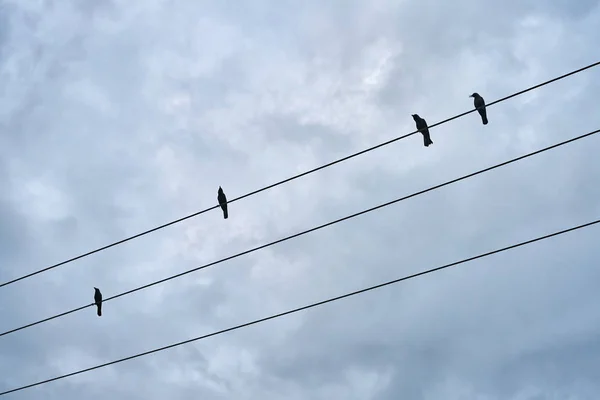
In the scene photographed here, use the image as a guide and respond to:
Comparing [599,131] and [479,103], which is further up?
[479,103]

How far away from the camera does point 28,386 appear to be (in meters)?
17.4

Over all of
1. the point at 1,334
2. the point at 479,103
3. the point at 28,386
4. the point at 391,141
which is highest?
the point at 479,103

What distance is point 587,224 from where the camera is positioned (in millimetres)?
13086

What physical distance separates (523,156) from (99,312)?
47.6ft

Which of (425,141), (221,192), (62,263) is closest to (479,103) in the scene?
(425,141)

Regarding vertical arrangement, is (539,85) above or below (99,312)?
above

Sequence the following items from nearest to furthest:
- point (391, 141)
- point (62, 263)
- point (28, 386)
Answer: point (391, 141) < point (62, 263) < point (28, 386)

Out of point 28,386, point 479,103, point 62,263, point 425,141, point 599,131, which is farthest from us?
point 479,103

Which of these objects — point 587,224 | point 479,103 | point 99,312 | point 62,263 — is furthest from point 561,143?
point 99,312

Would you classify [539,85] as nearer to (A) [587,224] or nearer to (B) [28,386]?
(A) [587,224]

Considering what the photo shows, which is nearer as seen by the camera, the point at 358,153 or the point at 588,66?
the point at 588,66

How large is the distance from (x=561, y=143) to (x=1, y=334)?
12228mm

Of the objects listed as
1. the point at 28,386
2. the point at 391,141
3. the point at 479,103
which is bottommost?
the point at 28,386

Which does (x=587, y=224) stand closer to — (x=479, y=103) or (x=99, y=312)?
(x=479, y=103)
